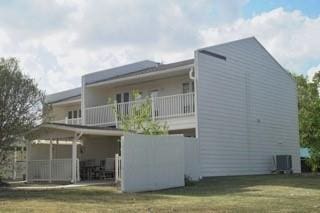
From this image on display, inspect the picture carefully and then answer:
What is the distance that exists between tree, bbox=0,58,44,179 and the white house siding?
27.7 ft

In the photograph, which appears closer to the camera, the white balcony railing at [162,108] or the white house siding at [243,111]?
the white house siding at [243,111]

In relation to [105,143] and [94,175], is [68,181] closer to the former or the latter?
[94,175]

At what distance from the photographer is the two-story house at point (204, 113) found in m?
25.1

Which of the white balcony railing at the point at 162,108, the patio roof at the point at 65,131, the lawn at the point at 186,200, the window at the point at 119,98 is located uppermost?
the window at the point at 119,98

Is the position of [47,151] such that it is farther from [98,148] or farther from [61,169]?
[61,169]

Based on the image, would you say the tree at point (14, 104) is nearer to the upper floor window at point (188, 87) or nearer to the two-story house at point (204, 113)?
the two-story house at point (204, 113)

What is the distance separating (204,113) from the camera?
83.0ft

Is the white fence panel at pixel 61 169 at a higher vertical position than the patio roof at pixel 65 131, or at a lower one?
lower

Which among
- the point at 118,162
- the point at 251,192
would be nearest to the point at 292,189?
the point at 251,192

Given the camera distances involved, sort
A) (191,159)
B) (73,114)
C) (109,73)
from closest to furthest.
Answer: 1. (191,159)
2. (109,73)
3. (73,114)

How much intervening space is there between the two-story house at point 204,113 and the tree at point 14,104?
95.3 inches

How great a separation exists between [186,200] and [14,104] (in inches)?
318

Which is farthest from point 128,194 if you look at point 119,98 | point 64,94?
point 64,94

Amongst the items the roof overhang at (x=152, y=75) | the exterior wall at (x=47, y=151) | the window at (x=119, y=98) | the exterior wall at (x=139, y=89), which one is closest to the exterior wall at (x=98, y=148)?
the exterior wall at (x=47, y=151)
